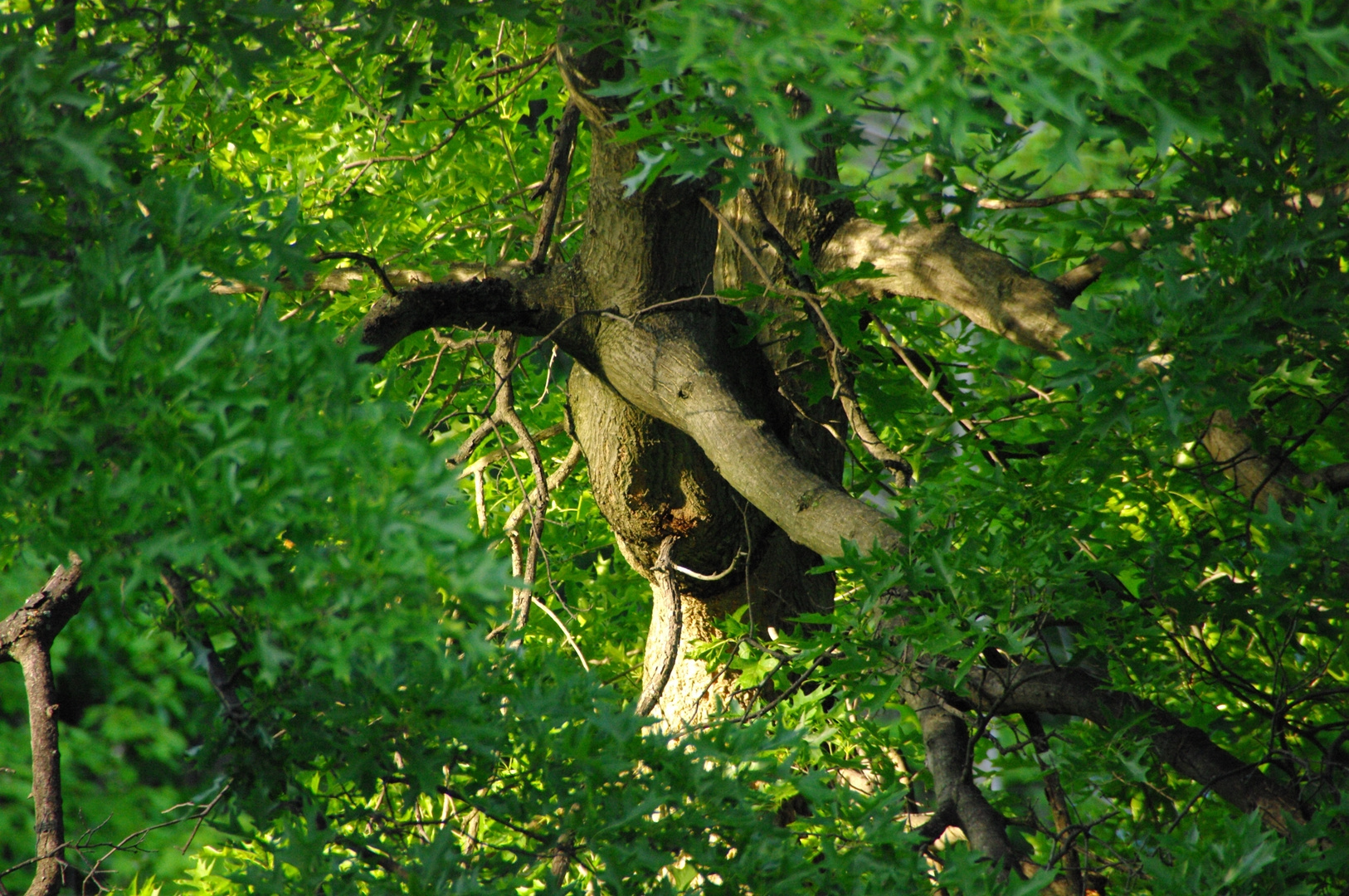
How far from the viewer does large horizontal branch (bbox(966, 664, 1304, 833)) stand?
164cm

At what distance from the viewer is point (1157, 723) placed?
5.59ft

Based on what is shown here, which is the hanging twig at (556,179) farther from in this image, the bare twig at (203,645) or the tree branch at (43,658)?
the bare twig at (203,645)

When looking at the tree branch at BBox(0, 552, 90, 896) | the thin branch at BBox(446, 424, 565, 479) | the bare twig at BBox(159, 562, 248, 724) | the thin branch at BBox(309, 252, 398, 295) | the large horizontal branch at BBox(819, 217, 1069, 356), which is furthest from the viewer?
the thin branch at BBox(446, 424, 565, 479)

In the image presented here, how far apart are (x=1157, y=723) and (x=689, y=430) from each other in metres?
1.04

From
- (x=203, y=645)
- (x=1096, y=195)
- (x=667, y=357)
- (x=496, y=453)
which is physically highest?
(x=496, y=453)

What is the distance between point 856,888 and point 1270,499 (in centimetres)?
74

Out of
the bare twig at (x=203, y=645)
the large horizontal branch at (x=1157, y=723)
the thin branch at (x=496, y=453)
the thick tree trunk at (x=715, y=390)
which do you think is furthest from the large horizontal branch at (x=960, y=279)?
the bare twig at (x=203, y=645)

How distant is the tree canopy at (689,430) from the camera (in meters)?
0.86

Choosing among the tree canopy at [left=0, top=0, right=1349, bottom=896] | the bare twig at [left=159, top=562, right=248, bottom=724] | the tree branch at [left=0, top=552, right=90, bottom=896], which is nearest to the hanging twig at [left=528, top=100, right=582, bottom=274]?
the tree canopy at [left=0, top=0, right=1349, bottom=896]

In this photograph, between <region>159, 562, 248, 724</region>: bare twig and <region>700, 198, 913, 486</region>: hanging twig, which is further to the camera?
<region>700, 198, 913, 486</region>: hanging twig

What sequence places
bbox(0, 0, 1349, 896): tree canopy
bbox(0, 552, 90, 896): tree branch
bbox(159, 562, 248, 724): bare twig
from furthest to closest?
bbox(0, 552, 90, 896): tree branch → bbox(159, 562, 248, 724): bare twig → bbox(0, 0, 1349, 896): tree canopy

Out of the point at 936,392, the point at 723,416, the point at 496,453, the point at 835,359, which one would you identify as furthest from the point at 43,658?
the point at 936,392

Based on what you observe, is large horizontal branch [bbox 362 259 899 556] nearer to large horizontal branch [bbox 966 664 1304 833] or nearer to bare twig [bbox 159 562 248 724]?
large horizontal branch [bbox 966 664 1304 833]

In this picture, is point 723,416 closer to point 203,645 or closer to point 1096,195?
point 1096,195
